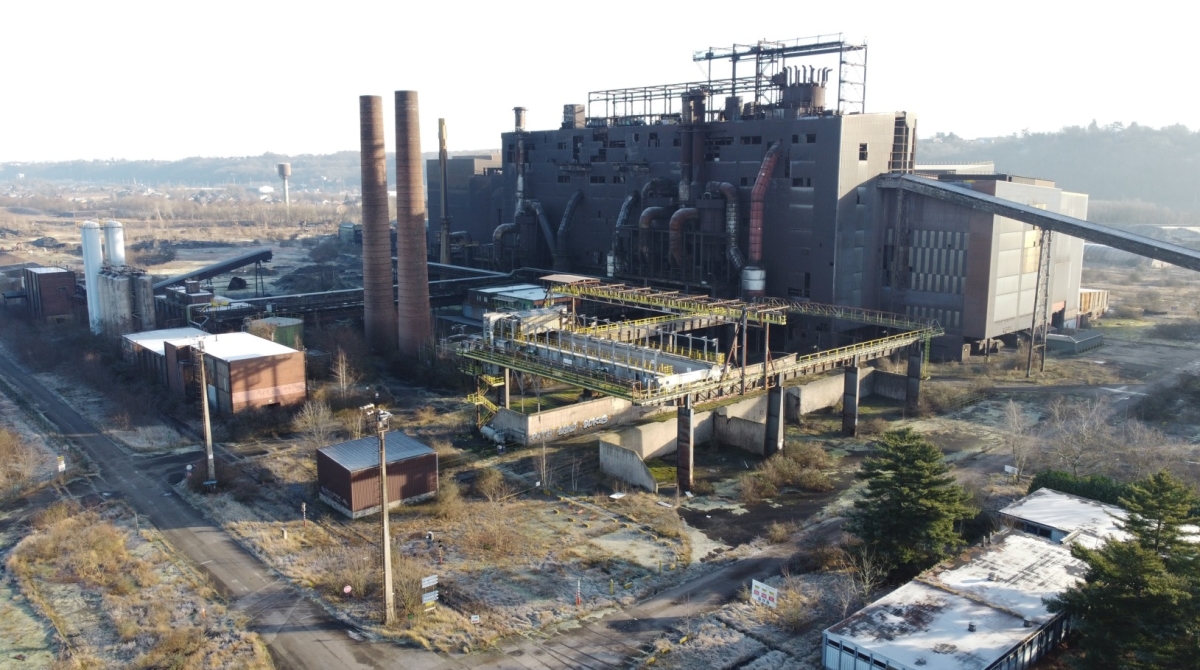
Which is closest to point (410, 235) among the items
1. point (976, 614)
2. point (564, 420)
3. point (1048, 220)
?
point (564, 420)

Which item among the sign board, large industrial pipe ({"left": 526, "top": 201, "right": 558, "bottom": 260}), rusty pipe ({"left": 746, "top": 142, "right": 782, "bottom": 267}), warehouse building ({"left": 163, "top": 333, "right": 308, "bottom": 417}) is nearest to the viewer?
the sign board

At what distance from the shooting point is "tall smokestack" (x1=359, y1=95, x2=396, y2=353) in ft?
152

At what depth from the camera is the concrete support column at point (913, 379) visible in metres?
39.8

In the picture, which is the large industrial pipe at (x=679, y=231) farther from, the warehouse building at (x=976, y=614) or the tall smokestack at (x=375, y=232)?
the warehouse building at (x=976, y=614)

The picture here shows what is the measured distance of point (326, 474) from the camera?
90.3ft

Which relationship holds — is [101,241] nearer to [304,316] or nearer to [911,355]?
[304,316]

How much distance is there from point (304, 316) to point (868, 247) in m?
34.0

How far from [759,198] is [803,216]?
9.09ft

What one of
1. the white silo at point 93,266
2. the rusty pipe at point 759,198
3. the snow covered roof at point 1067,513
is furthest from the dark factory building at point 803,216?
the white silo at point 93,266

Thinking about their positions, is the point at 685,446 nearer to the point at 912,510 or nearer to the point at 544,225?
A: the point at 912,510

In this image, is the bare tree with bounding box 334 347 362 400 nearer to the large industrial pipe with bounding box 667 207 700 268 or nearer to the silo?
the silo

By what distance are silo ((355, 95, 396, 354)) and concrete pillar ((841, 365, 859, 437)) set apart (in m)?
25.3

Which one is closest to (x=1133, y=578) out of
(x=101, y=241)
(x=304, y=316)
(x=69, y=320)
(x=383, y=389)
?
(x=383, y=389)

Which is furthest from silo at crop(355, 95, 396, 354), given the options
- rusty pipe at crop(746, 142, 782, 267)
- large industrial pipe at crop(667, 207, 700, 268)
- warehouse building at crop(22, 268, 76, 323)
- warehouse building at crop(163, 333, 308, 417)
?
warehouse building at crop(22, 268, 76, 323)
